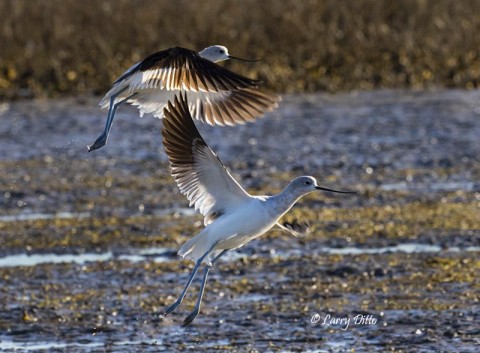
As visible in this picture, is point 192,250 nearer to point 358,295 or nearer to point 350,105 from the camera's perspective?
point 358,295

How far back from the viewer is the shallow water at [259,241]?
864 centimetres

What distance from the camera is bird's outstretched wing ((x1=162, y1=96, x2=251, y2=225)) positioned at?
25.3ft

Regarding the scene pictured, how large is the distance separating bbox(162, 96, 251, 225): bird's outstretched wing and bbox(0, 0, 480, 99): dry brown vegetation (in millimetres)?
11605

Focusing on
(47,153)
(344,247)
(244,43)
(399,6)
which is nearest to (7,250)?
(344,247)

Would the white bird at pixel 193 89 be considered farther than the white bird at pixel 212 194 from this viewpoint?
No

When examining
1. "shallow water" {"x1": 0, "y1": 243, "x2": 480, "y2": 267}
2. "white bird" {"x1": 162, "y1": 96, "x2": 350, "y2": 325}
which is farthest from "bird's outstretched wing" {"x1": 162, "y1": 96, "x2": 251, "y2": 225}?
"shallow water" {"x1": 0, "y1": 243, "x2": 480, "y2": 267}

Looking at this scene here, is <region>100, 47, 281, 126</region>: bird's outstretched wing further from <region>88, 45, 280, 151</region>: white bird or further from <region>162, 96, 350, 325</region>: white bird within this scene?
<region>162, 96, 350, 325</region>: white bird

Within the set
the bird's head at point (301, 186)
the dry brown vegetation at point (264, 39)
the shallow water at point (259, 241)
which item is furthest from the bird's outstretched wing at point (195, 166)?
the dry brown vegetation at point (264, 39)

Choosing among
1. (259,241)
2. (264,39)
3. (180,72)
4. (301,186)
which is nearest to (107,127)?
(180,72)

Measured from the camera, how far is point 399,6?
2277 cm

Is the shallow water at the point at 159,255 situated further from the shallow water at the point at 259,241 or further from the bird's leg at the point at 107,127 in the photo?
the bird's leg at the point at 107,127

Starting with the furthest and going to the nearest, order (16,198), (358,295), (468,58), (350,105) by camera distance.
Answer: (468,58), (350,105), (16,198), (358,295)

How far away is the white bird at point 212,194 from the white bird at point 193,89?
196 mm

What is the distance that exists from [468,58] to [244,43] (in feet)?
12.5
